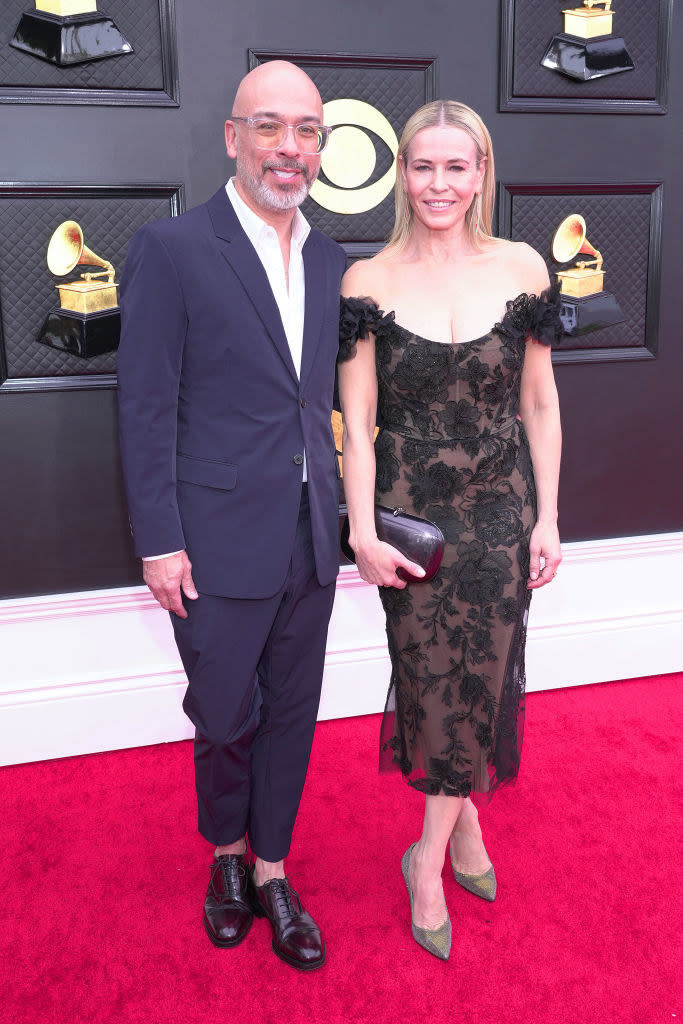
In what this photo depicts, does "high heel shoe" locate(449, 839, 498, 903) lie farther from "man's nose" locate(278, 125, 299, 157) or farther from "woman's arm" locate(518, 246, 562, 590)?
"man's nose" locate(278, 125, 299, 157)

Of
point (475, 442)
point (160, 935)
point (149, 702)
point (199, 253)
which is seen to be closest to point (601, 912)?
point (160, 935)

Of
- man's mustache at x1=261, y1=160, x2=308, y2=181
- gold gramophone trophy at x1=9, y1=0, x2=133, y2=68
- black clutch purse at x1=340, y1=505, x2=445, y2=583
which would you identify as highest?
gold gramophone trophy at x1=9, y1=0, x2=133, y2=68

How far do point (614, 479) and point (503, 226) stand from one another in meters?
1.08

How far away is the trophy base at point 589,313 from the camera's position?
10.8ft

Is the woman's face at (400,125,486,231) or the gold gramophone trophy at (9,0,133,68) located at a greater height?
the gold gramophone trophy at (9,0,133,68)

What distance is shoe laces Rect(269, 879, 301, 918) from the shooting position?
2.25 metres

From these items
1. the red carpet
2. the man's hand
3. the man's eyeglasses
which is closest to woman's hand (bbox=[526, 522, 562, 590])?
the man's hand

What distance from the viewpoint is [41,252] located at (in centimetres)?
276

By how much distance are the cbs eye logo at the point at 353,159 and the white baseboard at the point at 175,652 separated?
4.22 feet

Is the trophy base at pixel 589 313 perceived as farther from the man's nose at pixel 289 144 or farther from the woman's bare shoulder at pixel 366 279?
the man's nose at pixel 289 144

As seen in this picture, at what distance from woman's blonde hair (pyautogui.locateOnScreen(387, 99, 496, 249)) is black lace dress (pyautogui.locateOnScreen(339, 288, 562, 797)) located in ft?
0.66

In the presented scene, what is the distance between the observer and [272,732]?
7.50 ft

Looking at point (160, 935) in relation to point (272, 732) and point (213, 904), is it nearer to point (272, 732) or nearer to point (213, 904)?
point (213, 904)

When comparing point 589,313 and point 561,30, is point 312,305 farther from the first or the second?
point 561,30
